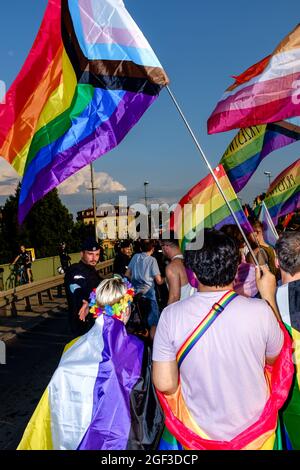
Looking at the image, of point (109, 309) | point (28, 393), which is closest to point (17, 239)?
point (28, 393)

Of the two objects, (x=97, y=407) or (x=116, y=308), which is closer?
(x=97, y=407)

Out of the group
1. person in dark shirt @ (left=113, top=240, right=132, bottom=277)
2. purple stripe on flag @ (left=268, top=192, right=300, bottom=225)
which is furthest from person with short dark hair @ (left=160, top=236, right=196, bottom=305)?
person in dark shirt @ (left=113, top=240, right=132, bottom=277)

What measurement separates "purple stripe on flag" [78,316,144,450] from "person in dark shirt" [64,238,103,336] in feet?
5.55

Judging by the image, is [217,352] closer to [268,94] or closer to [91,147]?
[91,147]

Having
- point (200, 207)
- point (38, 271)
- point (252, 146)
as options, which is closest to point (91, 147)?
Result: point (200, 207)

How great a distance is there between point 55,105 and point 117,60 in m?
0.72

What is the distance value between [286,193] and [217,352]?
7.04 metres

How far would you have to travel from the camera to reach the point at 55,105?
4758 mm

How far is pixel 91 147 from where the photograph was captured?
4.75 m

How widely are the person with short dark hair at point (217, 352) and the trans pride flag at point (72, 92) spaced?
8.01ft

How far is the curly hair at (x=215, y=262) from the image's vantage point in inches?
103

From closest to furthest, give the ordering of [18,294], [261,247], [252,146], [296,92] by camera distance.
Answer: [296,92] → [261,247] → [252,146] → [18,294]

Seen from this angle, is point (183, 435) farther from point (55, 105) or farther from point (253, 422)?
point (55, 105)

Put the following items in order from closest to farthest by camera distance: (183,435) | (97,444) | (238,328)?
(238,328) → (183,435) → (97,444)
